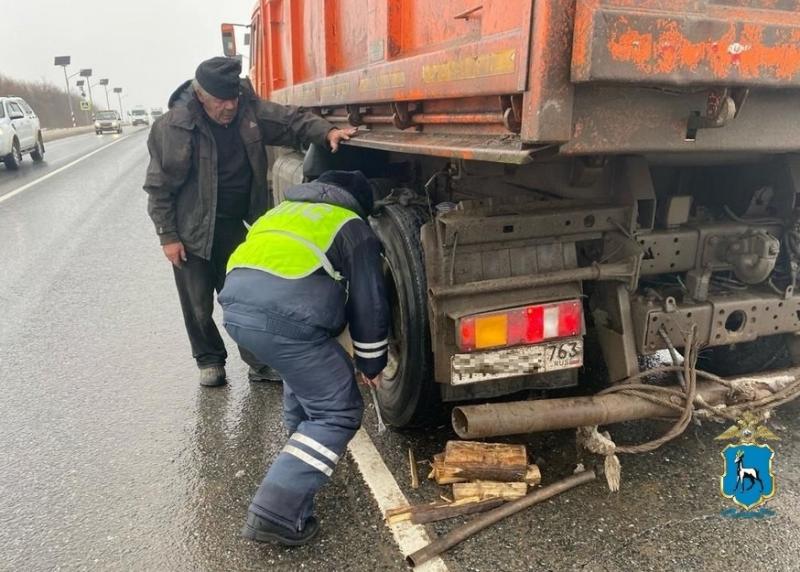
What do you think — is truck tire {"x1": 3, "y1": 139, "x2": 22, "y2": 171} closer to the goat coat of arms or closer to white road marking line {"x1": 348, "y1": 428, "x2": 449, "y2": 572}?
white road marking line {"x1": 348, "y1": 428, "x2": 449, "y2": 572}

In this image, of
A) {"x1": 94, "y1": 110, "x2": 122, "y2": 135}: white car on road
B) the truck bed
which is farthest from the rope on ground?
{"x1": 94, "y1": 110, "x2": 122, "y2": 135}: white car on road

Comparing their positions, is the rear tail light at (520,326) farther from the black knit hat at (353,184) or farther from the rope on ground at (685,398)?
the black knit hat at (353,184)

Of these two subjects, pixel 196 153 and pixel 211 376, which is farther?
pixel 211 376

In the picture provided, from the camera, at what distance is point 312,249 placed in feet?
7.73

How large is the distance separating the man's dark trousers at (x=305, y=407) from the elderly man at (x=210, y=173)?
1.29m

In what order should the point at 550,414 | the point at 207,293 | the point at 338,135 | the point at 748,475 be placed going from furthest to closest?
the point at 207,293 → the point at 338,135 → the point at 748,475 → the point at 550,414

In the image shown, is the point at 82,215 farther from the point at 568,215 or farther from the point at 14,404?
the point at 568,215

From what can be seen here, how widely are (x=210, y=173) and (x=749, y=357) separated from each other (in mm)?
3117

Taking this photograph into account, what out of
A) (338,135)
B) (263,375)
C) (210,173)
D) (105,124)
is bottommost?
(105,124)

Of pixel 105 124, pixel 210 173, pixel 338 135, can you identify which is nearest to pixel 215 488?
pixel 210 173

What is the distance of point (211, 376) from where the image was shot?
12.8ft

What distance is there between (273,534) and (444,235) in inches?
51.5

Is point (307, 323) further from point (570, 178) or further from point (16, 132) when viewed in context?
point (16, 132)

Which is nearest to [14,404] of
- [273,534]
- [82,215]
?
[273,534]
